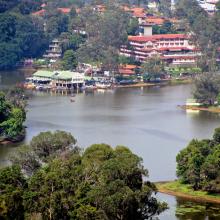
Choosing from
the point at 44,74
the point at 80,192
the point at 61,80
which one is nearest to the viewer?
the point at 80,192

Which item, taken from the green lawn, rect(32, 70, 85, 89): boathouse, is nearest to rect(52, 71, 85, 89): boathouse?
rect(32, 70, 85, 89): boathouse

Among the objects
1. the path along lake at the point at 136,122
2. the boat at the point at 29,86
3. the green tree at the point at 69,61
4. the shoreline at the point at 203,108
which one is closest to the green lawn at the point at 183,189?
the path along lake at the point at 136,122

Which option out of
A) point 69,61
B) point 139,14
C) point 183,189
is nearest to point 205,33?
point 69,61

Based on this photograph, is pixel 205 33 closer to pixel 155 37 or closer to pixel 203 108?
pixel 155 37

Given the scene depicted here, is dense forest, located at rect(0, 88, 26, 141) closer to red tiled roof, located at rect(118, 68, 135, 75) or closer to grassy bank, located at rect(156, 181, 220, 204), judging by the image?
grassy bank, located at rect(156, 181, 220, 204)

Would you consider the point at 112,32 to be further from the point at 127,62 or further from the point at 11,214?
the point at 11,214

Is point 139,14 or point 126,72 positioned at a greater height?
point 139,14

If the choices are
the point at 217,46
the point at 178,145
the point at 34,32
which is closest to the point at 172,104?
the point at 178,145
